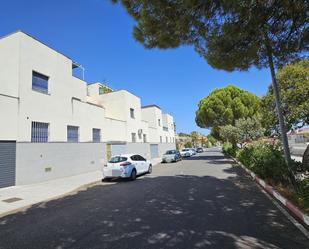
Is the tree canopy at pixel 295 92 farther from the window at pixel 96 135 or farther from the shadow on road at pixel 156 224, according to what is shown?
the window at pixel 96 135

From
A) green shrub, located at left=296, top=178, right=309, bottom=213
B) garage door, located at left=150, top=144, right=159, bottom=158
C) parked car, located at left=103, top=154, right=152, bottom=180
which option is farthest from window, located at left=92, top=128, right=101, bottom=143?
green shrub, located at left=296, top=178, right=309, bottom=213

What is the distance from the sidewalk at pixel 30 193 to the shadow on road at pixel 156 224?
2.46 feet

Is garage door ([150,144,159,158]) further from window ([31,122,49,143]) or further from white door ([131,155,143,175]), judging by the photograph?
window ([31,122,49,143])

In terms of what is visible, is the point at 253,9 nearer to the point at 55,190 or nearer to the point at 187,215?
the point at 187,215

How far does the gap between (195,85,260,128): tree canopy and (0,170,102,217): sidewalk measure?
890 inches

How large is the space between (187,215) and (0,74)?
511 inches

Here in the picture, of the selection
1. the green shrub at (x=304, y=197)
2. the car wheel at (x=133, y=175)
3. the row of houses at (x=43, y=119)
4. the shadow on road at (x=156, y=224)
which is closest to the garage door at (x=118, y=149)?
the row of houses at (x=43, y=119)

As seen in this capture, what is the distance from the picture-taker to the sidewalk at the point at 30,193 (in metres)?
8.70

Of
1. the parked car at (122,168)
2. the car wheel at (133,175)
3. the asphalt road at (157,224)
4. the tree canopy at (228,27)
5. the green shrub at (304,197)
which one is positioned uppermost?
the tree canopy at (228,27)

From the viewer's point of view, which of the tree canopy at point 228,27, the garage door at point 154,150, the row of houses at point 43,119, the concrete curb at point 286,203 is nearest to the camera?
the concrete curb at point 286,203

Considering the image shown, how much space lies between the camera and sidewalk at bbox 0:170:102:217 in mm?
8695

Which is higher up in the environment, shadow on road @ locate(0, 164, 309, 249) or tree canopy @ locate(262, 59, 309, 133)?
tree canopy @ locate(262, 59, 309, 133)

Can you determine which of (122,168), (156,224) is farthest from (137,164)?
(156,224)

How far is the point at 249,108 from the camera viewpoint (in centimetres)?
3191
